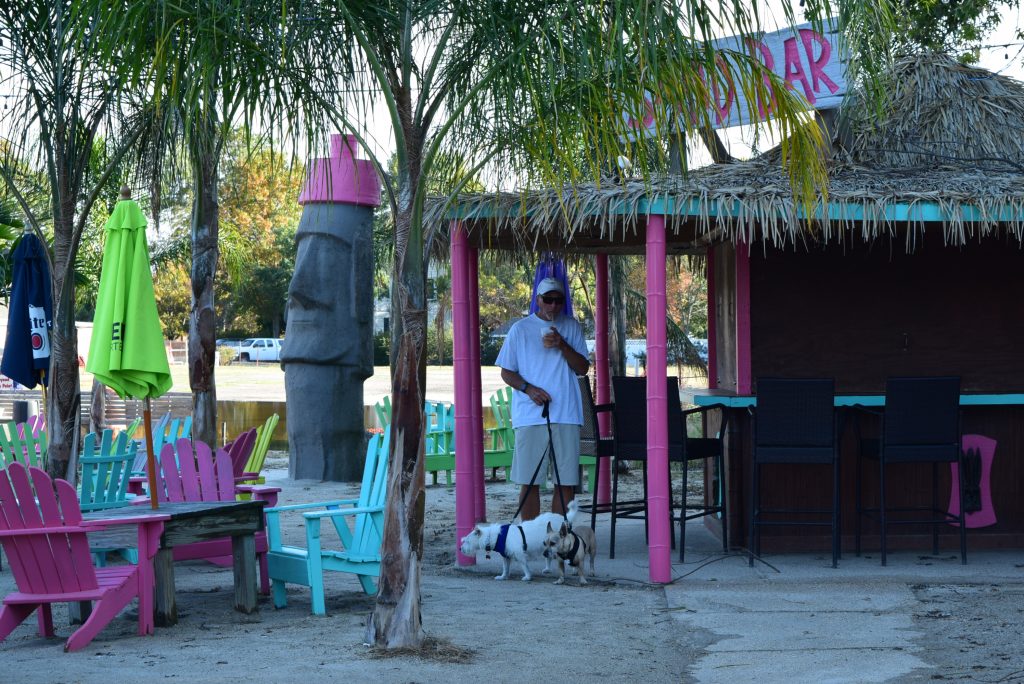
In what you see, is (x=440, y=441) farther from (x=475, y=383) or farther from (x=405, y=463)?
(x=405, y=463)

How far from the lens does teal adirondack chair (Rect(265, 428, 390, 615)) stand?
672cm

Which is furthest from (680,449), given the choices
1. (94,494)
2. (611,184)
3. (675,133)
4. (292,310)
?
(292,310)

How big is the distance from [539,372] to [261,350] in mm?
46084

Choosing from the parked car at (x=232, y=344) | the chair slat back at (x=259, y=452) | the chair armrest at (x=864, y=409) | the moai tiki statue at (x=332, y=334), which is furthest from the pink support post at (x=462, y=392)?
the parked car at (x=232, y=344)

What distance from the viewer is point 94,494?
8047 millimetres

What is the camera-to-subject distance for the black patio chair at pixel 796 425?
25.4 ft

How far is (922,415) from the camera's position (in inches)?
309

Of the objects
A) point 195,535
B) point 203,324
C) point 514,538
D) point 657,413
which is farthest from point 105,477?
point 657,413

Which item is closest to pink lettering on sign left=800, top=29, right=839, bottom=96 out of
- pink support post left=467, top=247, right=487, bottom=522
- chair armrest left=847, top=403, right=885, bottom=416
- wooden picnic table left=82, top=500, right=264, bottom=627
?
chair armrest left=847, top=403, right=885, bottom=416

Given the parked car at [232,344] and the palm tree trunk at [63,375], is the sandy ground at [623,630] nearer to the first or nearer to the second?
the palm tree trunk at [63,375]

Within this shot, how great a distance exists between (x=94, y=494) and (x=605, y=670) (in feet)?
13.7

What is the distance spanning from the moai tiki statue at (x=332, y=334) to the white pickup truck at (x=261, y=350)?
3818 cm

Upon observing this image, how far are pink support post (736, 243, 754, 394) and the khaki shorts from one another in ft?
4.40

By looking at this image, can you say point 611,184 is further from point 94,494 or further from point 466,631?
point 94,494
